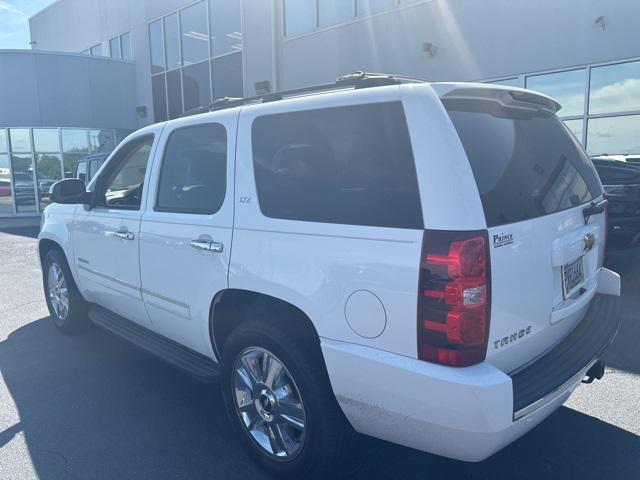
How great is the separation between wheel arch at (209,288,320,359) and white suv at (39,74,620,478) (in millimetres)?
11

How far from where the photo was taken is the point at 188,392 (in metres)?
3.78

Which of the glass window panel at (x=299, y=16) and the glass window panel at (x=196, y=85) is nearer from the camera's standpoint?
the glass window panel at (x=299, y=16)

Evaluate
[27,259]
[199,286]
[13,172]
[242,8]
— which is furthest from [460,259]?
[13,172]

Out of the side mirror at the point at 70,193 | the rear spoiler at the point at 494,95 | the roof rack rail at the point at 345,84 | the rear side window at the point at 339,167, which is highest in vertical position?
the roof rack rail at the point at 345,84

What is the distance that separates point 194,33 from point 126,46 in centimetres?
529

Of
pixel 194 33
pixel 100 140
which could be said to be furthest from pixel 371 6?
pixel 100 140

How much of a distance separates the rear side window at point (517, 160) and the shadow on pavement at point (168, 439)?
143cm

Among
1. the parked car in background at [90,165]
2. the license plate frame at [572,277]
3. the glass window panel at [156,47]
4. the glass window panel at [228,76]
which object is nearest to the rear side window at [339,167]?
the license plate frame at [572,277]

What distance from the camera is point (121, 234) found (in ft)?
12.1

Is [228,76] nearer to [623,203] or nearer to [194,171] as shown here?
[623,203]

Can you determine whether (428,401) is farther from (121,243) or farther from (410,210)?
(121,243)

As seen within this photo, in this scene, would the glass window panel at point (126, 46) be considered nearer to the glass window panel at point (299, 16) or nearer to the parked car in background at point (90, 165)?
the glass window panel at point (299, 16)

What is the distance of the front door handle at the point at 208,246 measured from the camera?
2822 millimetres

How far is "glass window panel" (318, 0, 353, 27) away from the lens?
12.6 meters
